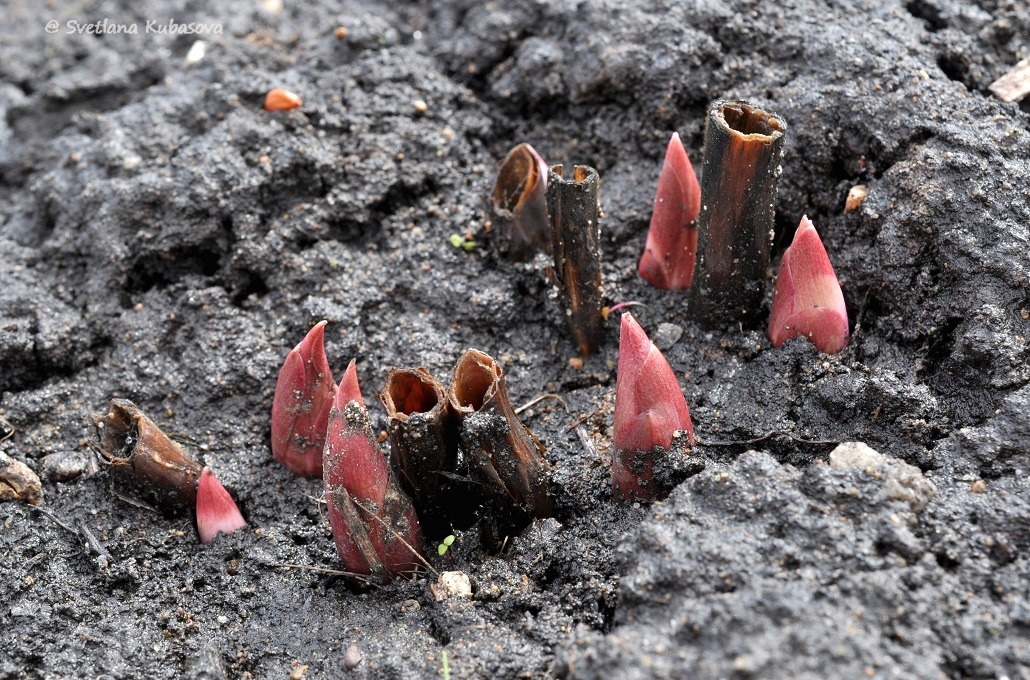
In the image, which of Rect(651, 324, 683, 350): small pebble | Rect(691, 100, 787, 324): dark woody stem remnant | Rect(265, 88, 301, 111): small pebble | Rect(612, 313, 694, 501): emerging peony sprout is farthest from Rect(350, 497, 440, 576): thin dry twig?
Rect(265, 88, 301, 111): small pebble

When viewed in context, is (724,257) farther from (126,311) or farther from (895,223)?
(126,311)

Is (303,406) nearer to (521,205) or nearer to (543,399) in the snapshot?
(543,399)

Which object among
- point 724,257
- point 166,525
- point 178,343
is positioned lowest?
point 166,525

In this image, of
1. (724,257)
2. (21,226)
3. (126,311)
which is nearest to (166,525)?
(126,311)

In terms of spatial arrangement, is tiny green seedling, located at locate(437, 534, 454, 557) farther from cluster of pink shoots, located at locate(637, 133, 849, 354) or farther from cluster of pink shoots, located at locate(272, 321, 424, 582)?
cluster of pink shoots, located at locate(637, 133, 849, 354)

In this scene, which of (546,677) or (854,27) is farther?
(854,27)

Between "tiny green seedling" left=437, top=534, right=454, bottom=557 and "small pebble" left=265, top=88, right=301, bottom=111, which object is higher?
"small pebble" left=265, top=88, right=301, bottom=111

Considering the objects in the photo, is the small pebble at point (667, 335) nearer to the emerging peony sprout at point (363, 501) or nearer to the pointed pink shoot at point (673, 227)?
the pointed pink shoot at point (673, 227)
